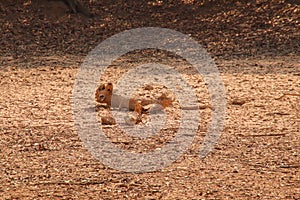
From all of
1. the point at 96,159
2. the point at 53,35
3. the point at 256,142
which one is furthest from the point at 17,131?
the point at 53,35

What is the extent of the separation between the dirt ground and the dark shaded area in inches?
0.5

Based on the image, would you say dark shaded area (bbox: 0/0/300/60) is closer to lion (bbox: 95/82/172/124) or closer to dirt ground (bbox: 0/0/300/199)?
dirt ground (bbox: 0/0/300/199)

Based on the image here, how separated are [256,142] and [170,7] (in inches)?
236

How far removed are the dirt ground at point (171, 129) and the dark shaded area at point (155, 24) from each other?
0.04 feet

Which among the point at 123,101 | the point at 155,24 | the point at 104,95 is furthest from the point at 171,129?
the point at 155,24

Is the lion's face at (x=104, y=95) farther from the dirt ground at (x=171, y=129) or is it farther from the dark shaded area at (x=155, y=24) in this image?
the dark shaded area at (x=155, y=24)

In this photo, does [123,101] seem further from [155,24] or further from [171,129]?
[155,24]

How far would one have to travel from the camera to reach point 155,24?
33.2ft

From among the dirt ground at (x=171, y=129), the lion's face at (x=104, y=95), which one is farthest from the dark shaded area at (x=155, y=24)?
the lion's face at (x=104, y=95)

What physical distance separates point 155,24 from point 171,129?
5.04 metres

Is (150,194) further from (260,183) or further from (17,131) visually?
(17,131)

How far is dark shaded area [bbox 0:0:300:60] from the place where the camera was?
8.98m

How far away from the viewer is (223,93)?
6.50m

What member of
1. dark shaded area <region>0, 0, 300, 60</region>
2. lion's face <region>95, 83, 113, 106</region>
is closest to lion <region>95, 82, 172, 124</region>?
lion's face <region>95, 83, 113, 106</region>
